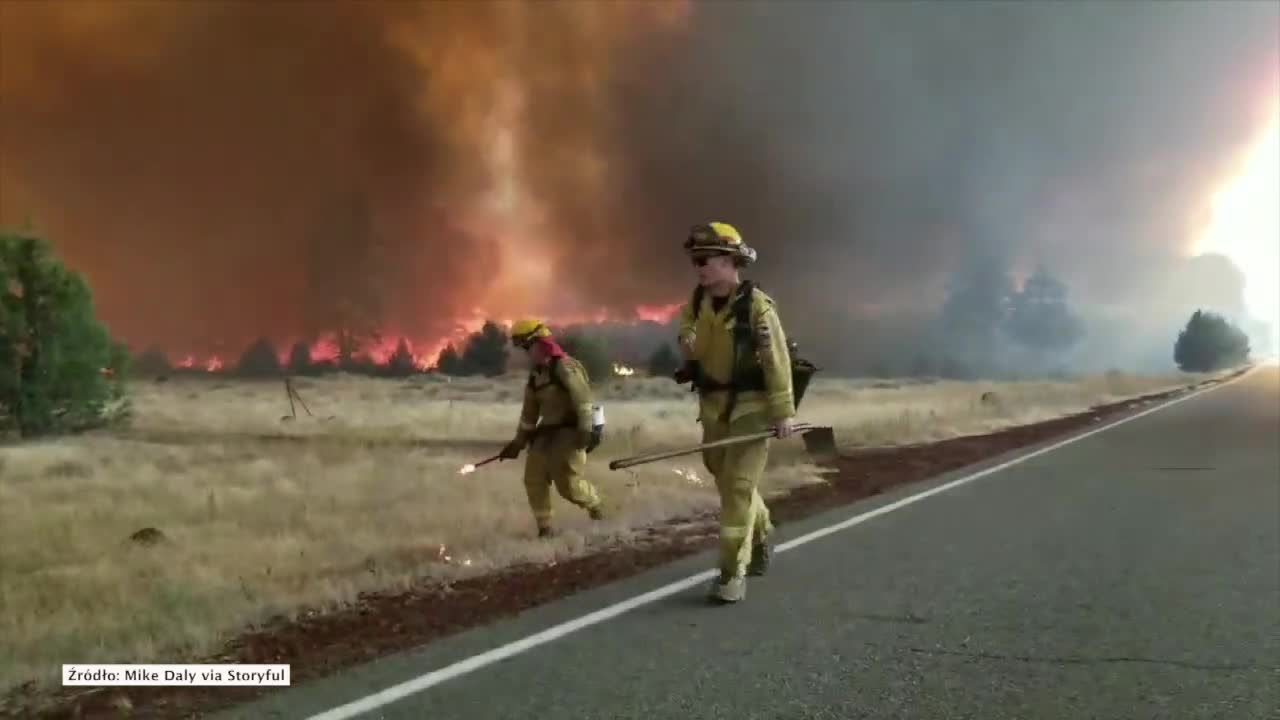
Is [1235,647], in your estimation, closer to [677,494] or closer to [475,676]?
[475,676]

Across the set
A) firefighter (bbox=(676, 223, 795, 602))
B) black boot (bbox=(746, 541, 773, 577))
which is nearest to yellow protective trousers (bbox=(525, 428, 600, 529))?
black boot (bbox=(746, 541, 773, 577))

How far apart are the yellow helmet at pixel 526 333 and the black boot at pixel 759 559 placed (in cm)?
277

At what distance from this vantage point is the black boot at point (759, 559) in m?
6.76

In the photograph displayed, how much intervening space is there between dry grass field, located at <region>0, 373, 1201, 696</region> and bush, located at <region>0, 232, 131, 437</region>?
4.59 ft

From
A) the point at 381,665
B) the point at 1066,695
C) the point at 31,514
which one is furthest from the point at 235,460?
the point at 1066,695

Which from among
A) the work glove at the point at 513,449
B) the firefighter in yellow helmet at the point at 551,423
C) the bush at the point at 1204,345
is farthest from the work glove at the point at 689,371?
the bush at the point at 1204,345

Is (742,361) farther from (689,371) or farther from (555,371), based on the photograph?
(555,371)

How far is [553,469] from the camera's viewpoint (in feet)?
28.6

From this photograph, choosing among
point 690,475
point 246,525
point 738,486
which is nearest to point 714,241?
point 738,486

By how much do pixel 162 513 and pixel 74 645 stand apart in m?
6.49

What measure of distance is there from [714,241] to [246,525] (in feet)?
23.1

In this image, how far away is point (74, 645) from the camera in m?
5.56

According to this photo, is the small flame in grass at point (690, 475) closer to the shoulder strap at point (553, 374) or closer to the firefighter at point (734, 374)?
the shoulder strap at point (553, 374)

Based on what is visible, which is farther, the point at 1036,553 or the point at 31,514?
the point at 31,514
